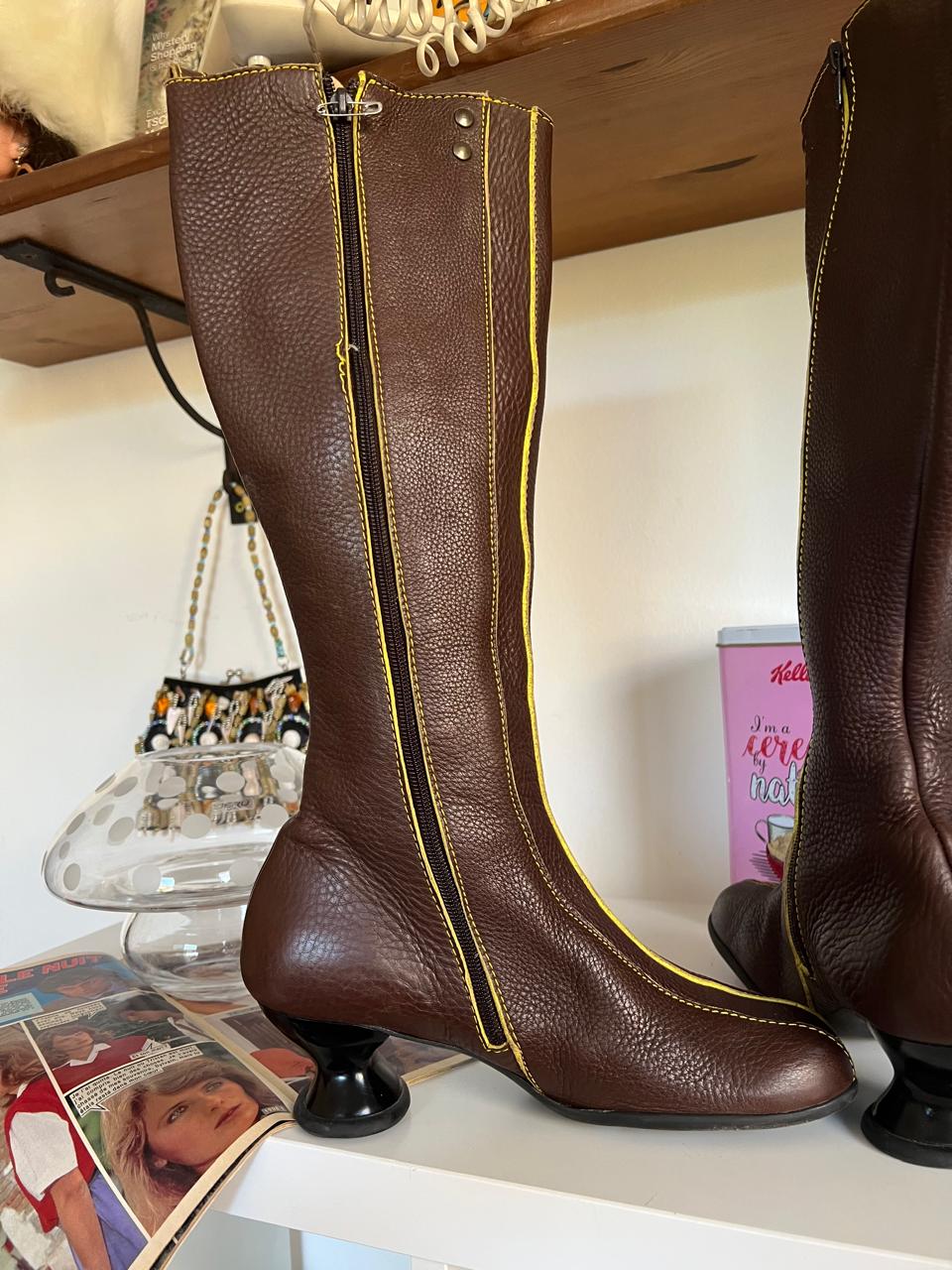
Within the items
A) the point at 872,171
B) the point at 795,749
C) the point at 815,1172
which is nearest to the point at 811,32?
the point at 872,171

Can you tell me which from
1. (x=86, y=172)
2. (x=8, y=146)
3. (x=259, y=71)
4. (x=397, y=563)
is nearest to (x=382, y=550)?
(x=397, y=563)

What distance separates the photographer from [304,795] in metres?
0.46

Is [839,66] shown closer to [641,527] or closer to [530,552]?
[530,552]

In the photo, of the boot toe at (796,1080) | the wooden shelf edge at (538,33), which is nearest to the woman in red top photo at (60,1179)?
the boot toe at (796,1080)

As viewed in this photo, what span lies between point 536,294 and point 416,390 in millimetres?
78

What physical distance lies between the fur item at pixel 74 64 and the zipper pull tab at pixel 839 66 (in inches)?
20.9

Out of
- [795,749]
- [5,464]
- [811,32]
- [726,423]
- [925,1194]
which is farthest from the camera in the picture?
[5,464]

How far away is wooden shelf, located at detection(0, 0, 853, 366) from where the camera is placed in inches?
21.5

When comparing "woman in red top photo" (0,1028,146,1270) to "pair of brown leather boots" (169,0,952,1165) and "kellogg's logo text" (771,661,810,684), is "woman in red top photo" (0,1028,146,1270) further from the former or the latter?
"kellogg's logo text" (771,661,810,684)

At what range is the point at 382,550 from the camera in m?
0.43

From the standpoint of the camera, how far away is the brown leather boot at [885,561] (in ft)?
1.24

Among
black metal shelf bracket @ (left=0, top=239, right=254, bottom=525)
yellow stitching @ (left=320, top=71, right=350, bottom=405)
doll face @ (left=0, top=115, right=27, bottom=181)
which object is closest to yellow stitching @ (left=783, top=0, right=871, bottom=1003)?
yellow stitching @ (left=320, top=71, right=350, bottom=405)

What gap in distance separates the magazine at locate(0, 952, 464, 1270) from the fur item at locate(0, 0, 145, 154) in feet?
2.04

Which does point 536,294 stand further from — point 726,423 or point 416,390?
point 726,423
